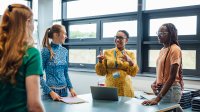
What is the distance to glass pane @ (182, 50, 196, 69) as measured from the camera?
3434mm

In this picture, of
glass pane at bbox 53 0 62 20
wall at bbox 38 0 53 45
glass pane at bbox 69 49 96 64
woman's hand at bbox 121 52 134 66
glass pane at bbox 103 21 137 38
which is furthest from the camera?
glass pane at bbox 53 0 62 20

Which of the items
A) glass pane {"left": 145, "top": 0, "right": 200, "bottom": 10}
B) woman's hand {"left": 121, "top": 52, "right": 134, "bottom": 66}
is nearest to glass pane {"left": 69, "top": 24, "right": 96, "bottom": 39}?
glass pane {"left": 145, "top": 0, "right": 200, "bottom": 10}

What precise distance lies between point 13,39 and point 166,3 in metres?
2.95

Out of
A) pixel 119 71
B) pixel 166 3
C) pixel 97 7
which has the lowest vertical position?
pixel 119 71

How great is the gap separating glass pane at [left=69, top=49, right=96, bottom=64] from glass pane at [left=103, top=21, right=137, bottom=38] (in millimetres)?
457

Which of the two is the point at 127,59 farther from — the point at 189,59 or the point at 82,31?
the point at 82,31

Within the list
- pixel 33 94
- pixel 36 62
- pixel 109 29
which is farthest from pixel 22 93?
pixel 109 29

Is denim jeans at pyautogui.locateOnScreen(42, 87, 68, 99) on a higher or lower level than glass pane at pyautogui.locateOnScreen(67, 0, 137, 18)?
lower

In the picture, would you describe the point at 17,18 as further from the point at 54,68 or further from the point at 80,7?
the point at 80,7

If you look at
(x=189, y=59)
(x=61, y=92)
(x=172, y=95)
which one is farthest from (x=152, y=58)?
(x=61, y=92)

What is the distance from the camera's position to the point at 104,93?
95.3 inches

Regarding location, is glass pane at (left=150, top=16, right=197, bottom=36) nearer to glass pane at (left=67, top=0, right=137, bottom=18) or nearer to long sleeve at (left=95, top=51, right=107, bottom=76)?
glass pane at (left=67, top=0, right=137, bottom=18)

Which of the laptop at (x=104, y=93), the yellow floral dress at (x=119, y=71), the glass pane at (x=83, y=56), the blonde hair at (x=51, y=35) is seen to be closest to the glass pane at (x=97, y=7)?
the glass pane at (x=83, y=56)

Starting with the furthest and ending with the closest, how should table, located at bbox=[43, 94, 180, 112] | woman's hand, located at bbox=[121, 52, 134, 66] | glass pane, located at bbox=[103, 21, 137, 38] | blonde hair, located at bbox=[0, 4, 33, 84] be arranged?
glass pane, located at bbox=[103, 21, 137, 38] → woman's hand, located at bbox=[121, 52, 134, 66] → table, located at bbox=[43, 94, 180, 112] → blonde hair, located at bbox=[0, 4, 33, 84]
